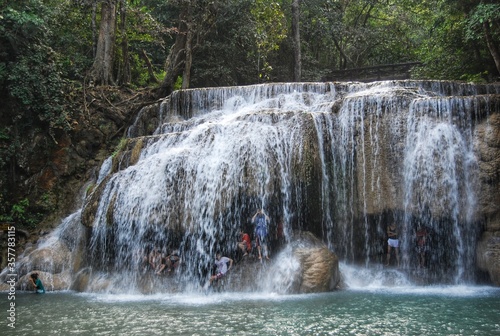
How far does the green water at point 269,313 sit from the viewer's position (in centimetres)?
723

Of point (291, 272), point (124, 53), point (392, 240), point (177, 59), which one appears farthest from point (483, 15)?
point (124, 53)

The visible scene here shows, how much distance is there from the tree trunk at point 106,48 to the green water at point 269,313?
1070 cm

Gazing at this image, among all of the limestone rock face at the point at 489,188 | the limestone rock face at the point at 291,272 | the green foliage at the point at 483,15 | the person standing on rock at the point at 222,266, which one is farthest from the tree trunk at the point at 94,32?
the limestone rock face at the point at 489,188

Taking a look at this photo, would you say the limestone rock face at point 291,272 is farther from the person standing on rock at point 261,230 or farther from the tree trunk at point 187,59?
the tree trunk at point 187,59

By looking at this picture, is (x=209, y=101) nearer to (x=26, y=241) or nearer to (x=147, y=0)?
(x=26, y=241)

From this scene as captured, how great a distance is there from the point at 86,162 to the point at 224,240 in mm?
7387

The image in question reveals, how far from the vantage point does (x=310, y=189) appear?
12344 mm

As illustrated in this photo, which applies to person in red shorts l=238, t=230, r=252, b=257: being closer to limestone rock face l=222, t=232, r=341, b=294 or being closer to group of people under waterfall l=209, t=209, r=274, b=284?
group of people under waterfall l=209, t=209, r=274, b=284

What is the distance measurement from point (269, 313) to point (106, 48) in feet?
48.1

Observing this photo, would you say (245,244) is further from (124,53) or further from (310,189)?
(124,53)

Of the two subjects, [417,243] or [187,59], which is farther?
[187,59]

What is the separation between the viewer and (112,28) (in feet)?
65.2

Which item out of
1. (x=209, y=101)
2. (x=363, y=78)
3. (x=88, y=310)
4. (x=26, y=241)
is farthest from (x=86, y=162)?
(x=363, y=78)

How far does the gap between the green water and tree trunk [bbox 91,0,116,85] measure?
35.1 ft
